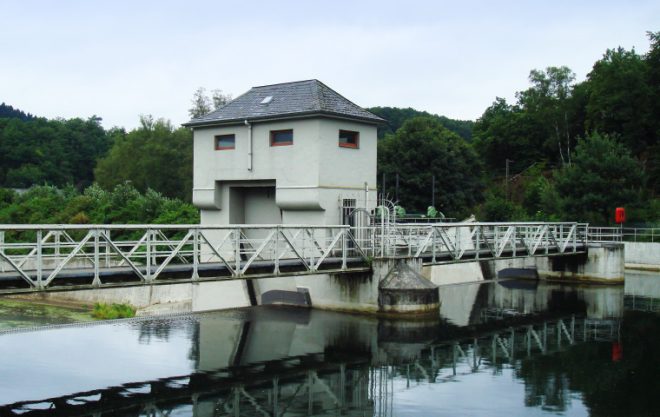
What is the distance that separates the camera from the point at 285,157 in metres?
25.7

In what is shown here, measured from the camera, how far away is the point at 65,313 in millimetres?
29250

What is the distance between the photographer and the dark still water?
1430 cm

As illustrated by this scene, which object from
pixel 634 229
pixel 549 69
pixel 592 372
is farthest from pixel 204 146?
pixel 549 69

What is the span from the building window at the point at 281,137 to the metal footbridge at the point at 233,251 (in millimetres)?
3148

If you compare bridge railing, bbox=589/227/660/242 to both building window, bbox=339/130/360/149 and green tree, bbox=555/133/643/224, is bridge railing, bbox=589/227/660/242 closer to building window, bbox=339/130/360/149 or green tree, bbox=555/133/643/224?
green tree, bbox=555/133/643/224

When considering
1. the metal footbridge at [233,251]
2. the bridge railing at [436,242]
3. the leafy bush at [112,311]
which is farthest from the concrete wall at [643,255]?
the leafy bush at [112,311]

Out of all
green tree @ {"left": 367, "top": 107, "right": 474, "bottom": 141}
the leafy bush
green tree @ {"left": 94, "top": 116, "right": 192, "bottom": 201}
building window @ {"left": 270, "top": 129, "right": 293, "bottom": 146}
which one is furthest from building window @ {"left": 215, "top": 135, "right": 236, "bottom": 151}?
green tree @ {"left": 367, "top": 107, "right": 474, "bottom": 141}

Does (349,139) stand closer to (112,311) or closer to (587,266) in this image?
(112,311)

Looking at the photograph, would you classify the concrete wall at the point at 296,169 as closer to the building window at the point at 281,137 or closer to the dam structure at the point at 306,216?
the dam structure at the point at 306,216

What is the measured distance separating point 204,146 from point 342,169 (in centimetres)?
602

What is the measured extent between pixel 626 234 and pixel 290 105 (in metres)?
22.6

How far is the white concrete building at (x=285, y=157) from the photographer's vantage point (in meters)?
25.1

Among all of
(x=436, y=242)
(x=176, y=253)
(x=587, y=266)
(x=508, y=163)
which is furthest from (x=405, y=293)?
(x=508, y=163)

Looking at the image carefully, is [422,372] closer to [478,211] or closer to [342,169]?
[342,169]
